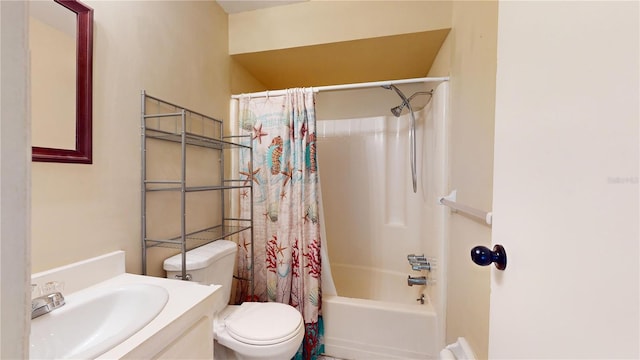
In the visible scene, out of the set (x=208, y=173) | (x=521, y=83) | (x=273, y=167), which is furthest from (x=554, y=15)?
(x=208, y=173)

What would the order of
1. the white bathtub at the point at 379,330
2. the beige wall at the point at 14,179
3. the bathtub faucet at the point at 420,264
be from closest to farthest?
the beige wall at the point at 14,179 < the white bathtub at the point at 379,330 < the bathtub faucet at the point at 420,264

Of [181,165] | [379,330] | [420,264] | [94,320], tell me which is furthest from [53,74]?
[420,264]

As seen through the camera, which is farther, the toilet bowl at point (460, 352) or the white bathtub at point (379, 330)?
the white bathtub at point (379, 330)

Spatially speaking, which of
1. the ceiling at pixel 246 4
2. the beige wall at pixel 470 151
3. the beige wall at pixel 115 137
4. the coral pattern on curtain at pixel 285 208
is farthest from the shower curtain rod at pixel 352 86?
the ceiling at pixel 246 4

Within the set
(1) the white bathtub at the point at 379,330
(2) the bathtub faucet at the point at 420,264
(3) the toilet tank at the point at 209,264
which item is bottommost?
(1) the white bathtub at the point at 379,330

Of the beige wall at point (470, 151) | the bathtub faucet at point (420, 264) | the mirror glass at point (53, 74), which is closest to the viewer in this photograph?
the mirror glass at point (53, 74)

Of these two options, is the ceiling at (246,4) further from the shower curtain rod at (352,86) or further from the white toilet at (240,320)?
the white toilet at (240,320)

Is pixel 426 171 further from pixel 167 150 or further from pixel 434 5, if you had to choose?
pixel 167 150

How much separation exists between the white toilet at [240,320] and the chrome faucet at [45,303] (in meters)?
0.45

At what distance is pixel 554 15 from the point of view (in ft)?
1.22

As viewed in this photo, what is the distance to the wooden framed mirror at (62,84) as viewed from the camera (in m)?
0.77

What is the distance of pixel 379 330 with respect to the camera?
5.16 ft

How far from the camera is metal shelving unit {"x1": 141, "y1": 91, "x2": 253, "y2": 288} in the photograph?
114cm

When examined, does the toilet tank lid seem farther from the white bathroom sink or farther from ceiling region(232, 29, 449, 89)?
ceiling region(232, 29, 449, 89)
